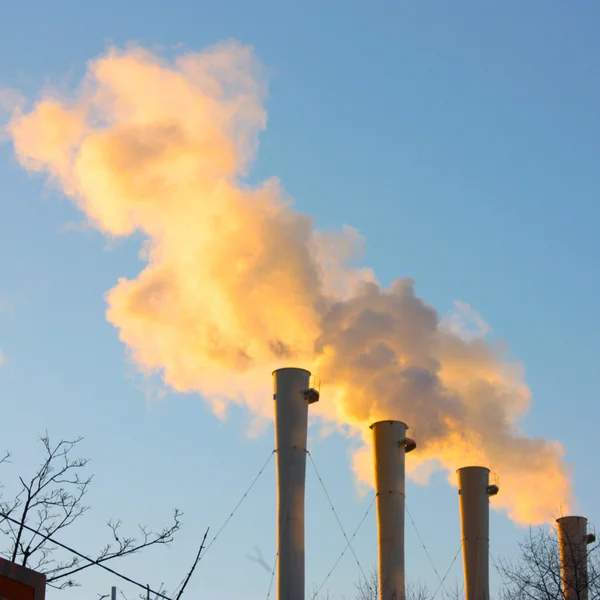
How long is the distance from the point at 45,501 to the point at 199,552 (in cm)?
1010

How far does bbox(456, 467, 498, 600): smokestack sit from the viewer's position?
46.2m

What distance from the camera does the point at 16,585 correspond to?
17250 mm

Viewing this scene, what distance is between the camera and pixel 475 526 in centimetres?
4712

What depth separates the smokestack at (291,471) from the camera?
123 feet

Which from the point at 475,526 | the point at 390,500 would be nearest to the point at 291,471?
the point at 390,500

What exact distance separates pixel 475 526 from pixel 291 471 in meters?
11.9

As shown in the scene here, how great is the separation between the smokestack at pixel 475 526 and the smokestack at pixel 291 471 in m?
10.7

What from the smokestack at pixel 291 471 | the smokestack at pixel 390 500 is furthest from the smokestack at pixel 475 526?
the smokestack at pixel 291 471

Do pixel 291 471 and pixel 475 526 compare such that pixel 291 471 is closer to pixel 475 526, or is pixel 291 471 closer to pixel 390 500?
pixel 390 500

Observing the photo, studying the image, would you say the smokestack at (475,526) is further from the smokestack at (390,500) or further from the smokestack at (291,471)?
the smokestack at (291,471)

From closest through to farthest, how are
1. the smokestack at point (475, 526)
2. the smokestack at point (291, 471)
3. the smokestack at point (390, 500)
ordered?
the smokestack at point (291, 471) → the smokestack at point (390, 500) → the smokestack at point (475, 526)

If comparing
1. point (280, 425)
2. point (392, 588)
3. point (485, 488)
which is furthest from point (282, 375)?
point (485, 488)

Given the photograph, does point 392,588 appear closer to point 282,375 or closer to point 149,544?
point 282,375

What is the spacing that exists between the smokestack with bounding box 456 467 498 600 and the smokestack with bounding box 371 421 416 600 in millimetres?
4075
